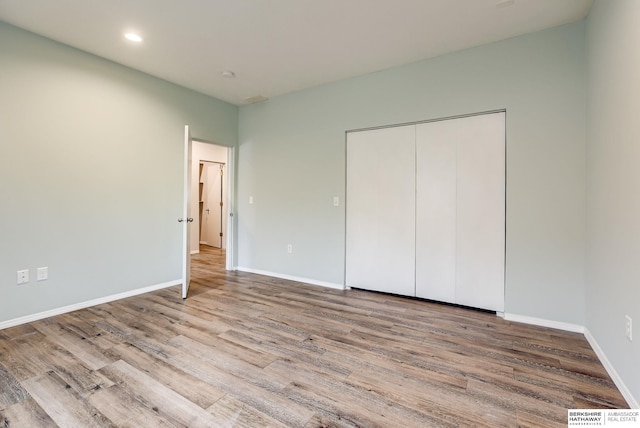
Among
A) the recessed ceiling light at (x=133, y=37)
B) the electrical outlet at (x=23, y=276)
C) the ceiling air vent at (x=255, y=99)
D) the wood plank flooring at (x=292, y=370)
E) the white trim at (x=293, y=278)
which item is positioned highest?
the ceiling air vent at (x=255, y=99)

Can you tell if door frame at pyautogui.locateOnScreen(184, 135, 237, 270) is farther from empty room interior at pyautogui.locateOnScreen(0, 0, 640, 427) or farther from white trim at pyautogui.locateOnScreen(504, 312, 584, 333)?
white trim at pyautogui.locateOnScreen(504, 312, 584, 333)

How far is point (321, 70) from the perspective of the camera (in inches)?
139

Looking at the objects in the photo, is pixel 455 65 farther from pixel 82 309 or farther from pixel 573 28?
pixel 82 309

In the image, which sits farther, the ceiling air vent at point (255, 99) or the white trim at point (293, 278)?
the ceiling air vent at point (255, 99)

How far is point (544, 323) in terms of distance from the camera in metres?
2.69

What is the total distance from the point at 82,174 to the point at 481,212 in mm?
4144

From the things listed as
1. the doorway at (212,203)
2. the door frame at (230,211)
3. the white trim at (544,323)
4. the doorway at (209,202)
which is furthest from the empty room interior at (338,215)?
the doorway at (212,203)

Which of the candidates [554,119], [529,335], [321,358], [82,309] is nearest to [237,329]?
[321,358]

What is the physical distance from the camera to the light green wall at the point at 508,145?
258 cm

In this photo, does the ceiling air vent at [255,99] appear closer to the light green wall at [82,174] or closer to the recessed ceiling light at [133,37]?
the light green wall at [82,174]

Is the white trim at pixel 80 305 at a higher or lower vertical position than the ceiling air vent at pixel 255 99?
lower

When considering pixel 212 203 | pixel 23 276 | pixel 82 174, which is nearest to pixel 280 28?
pixel 82 174

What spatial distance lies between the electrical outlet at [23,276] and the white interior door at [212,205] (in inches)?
172

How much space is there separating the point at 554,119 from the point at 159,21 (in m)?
3.58
